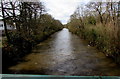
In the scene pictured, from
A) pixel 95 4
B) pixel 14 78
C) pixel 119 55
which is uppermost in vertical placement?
pixel 95 4

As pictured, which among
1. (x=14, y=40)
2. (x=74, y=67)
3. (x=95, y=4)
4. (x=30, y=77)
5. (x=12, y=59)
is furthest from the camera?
(x=95, y=4)

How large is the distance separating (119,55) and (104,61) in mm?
465

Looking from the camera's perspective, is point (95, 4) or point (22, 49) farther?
point (95, 4)

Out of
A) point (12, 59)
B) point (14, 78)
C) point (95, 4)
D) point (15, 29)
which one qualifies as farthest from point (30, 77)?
point (95, 4)

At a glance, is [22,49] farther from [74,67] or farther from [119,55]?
[119,55]

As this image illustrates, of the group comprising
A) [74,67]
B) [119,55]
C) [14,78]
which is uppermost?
[14,78]

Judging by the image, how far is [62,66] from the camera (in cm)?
383

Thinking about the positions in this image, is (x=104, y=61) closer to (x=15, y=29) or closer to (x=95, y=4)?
(x=15, y=29)

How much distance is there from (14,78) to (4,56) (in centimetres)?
260

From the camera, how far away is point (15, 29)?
532 cm

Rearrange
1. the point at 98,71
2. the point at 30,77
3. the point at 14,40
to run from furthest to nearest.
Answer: the point at 14,40, the point at 98,71, the point at 30,77

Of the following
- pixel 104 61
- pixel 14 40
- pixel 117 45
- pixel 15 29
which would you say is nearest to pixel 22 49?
pixel 14 40

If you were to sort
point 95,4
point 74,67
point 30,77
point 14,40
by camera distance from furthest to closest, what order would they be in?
1. point 95,4
2. point 14,40
3. point 74,67
4. point 30,77

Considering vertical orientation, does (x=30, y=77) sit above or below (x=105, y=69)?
above
